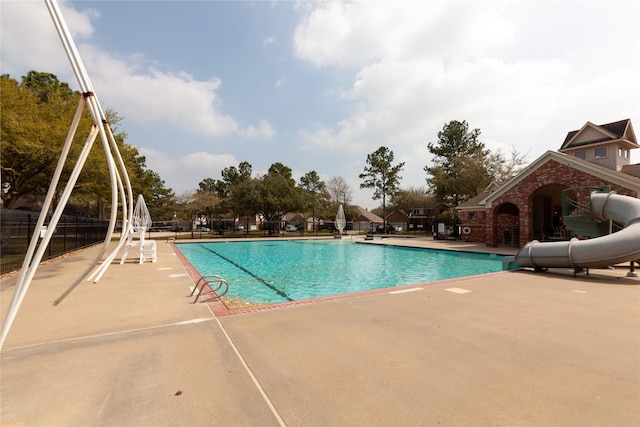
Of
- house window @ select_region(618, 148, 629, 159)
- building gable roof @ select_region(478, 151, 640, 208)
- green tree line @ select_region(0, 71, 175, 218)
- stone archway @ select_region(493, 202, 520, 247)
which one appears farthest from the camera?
stone archway @ select_region(493, 202, 520, 247)

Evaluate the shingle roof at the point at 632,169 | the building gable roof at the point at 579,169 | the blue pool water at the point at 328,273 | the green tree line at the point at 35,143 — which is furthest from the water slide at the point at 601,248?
the green tree line at the point at 35,143

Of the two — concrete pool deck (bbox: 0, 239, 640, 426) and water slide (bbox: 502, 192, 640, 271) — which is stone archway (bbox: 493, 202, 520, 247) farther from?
concrete pool deck (bbox: 0, 239, 640, 426)

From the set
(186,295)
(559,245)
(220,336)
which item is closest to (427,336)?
(220,336)

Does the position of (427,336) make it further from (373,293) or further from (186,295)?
(186,295)

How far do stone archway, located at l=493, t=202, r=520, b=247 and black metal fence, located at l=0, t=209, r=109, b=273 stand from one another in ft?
85.1

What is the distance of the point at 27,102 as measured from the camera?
13938 mm

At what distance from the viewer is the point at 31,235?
41.9 feet

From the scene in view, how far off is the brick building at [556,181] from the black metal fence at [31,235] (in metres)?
25.2

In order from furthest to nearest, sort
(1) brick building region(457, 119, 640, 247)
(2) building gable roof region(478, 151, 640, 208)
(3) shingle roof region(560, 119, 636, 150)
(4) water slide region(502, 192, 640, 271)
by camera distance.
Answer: (3) shingle roof region(560, 119, 636, 150)
(1) brick building region(457, 119, 640, 247)
(2) building gable roof region(478, 151, 640, 208)
(4) water slide region(502, 192, 640, 271)

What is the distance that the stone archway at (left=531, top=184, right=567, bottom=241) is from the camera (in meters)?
22.5

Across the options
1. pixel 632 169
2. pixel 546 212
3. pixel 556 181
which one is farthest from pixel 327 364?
pixel 546 212

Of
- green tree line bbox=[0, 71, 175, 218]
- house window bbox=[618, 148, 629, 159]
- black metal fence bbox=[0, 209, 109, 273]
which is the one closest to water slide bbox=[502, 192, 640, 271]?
house window bbox=[618, 148, 629, 159]

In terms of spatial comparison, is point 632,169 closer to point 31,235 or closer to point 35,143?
point 35,143

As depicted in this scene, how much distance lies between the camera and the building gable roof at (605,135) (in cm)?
1955
